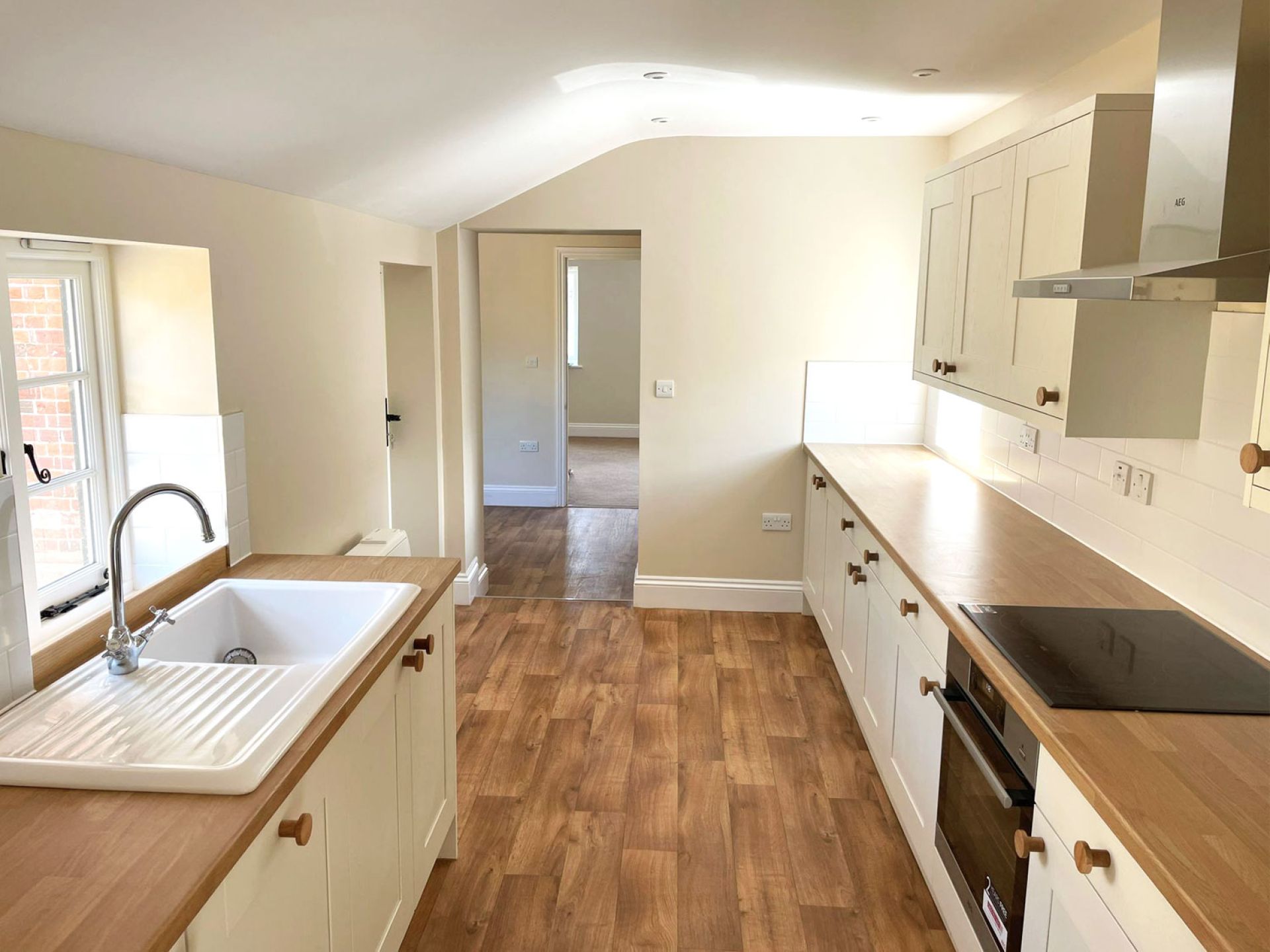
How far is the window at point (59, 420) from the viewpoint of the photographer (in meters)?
2.17

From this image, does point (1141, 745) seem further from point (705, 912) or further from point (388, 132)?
point (388, 132)

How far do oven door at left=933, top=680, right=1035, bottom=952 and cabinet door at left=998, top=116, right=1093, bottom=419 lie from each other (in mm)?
849

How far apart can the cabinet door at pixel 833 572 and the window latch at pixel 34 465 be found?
275 centimetres

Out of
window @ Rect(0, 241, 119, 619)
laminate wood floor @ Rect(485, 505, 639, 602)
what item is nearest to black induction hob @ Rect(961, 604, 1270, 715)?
window @ Rect(0, 241, 119, 619)

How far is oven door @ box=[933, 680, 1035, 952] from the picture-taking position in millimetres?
1865

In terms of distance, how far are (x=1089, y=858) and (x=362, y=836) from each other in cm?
137

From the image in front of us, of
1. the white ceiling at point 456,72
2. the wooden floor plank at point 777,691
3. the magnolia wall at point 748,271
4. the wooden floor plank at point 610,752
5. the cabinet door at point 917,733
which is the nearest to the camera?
the white ceiling at point 456,72

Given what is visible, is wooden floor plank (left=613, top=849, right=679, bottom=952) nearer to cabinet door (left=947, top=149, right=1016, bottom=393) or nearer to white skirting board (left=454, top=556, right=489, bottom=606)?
cabinet door (left=947, top=149, right=1016, bottom=393)

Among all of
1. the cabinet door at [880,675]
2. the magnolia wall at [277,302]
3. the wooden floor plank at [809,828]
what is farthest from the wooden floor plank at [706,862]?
the magnolia wall at [277,302]

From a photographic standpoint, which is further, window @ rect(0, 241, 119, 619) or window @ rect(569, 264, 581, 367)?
window @ rect(569, 264, 581, 367)

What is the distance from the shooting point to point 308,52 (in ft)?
6.28

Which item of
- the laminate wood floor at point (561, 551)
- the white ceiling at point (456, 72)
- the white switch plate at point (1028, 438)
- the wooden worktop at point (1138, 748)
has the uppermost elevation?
the white ceiling at point (456, 72)

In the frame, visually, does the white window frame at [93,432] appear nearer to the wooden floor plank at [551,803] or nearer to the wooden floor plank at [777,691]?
the wooden floor plank at [551,803]

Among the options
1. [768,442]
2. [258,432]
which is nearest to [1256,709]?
[258,432]
